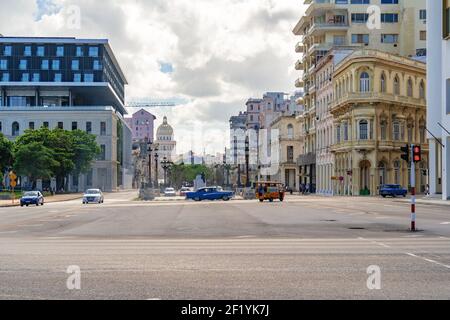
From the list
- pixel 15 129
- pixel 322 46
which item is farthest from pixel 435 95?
pixel 15 129

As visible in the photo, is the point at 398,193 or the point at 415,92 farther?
the point at 415,92

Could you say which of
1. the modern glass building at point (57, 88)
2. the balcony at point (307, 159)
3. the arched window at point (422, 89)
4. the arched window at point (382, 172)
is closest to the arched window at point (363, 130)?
the arched window at point (382, 172)

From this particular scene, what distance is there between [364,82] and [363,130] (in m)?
5.81

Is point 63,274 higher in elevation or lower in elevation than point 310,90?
lower

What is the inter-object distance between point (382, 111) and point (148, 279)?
243 ft

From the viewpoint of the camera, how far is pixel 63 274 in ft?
46.0

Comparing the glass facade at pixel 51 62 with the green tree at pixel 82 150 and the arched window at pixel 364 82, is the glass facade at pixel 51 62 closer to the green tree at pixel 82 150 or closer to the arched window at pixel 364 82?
the green tree at pixel 82 150

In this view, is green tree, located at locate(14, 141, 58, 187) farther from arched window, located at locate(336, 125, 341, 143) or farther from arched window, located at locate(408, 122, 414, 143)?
arched window, located at locate(408, 122, 414, 143)

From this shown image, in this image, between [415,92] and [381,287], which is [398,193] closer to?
[415,92]

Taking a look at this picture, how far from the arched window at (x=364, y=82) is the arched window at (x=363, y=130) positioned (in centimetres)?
389

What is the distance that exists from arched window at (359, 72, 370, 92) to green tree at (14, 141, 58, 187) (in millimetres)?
44889

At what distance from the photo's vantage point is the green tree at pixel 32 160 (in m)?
97.1

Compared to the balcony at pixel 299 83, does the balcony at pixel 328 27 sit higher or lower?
higher
